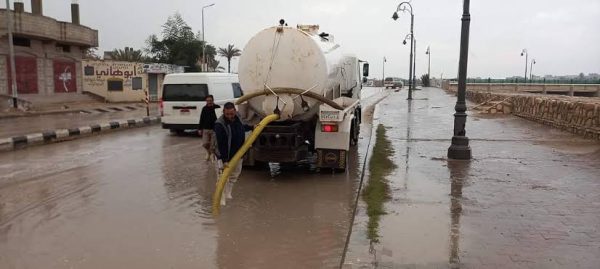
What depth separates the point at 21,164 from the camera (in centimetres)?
1025

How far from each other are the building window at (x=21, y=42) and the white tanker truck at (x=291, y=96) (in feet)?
82.6

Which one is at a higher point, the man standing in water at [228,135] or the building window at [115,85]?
the building window at [115,85]

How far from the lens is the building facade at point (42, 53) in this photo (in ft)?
88.7

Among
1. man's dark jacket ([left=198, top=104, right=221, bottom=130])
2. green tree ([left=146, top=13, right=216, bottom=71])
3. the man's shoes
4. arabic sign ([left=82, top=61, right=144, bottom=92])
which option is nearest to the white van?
man's dark jacket ([left=198, top=104, right=221, bottom=130])

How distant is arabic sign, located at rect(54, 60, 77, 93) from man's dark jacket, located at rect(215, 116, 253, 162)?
95.3 ft

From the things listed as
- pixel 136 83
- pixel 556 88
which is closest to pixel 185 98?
pixel 136 83

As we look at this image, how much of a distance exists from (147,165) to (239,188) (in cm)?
297

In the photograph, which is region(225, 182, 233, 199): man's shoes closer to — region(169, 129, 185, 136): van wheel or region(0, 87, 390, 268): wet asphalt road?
region(0, 87, 390, 268): wet asphalt road

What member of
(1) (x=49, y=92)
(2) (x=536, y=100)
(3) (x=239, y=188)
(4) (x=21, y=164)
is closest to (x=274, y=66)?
(3) (x=239, y=188)

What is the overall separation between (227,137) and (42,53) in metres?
28.6

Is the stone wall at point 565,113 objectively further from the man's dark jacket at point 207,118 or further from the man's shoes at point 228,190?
the man's shoes at point 228,190

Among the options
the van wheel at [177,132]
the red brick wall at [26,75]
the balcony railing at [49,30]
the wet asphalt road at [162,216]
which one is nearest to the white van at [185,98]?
the van wheel at [177,132]

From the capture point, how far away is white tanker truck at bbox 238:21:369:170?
8523 mm

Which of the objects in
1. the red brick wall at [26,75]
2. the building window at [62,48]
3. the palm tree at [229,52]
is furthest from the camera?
the palm tree at [229,52]
